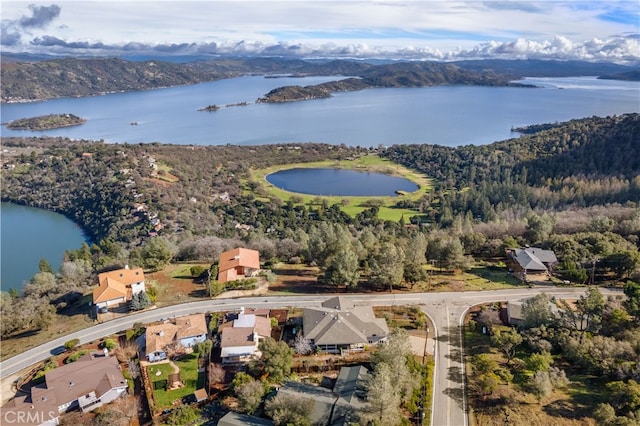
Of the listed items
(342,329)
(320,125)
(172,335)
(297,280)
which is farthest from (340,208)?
(320,125)

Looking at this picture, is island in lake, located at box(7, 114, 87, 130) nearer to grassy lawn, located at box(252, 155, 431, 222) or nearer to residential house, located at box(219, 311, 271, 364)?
grassy lawn, located at box(252, 155, 431, 222)

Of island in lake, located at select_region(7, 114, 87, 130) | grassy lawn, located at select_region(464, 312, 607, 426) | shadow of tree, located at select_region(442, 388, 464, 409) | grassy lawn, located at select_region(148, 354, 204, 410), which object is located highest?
island in lake, located at select_region(7, 114, 87, 130)

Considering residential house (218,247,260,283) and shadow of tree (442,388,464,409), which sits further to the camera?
residential house (218,247,260,283)

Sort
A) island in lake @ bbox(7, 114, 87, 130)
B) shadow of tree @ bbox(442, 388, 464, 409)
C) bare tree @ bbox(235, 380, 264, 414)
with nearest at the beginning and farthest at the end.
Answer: bare tree @ bbox(235, 380, 264, 414)
shadow of tree @ bbox(442, 388, 464, 409)
island in lake @ bbox(7, 114, 87, 130)

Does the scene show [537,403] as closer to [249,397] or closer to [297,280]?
[249,397]

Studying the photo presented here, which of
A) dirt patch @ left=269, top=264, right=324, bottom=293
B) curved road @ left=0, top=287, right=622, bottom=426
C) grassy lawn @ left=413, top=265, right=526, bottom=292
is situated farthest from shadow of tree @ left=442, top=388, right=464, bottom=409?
dirt patch @ left=269, top=264, right=324, bottom=293

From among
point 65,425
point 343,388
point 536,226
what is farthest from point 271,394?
point 536,226
